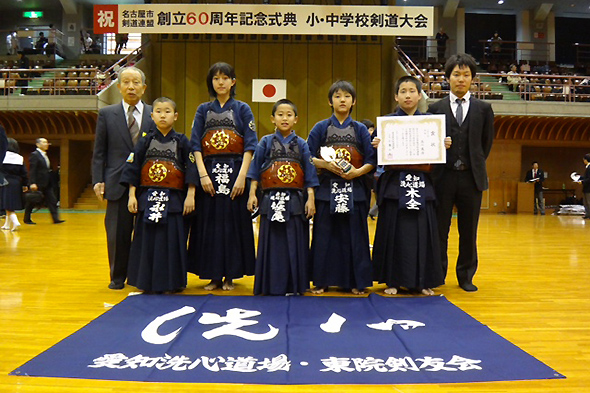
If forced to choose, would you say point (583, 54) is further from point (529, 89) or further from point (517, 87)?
point (529, 89)

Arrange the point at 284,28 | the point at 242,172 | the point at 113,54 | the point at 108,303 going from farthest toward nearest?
the point at 113,54
the point at 284,28
the point at 242,172
the point at 108,303

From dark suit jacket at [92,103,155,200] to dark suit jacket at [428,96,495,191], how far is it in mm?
2172

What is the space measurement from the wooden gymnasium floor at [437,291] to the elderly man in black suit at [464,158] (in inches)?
17.9

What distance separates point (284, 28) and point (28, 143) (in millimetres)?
9249

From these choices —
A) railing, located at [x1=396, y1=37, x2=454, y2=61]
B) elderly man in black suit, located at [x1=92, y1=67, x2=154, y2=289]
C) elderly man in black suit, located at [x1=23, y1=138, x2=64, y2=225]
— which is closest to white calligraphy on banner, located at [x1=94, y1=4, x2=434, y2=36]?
elderly man in black suit, located at [x1=23, y1=138, x2=64, y2=225]

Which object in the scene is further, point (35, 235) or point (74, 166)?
point (74, 166)

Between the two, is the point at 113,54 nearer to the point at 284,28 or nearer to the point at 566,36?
the point at 284,28

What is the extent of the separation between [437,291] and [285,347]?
1.74 metres

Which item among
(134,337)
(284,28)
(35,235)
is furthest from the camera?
(284,28)

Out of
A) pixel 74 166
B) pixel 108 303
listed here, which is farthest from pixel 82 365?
pixel 74 166

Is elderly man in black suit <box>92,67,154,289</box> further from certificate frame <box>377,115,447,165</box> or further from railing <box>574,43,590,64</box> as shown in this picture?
railing <box>574,43,590,64</box>

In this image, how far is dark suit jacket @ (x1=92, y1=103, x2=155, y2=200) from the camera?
3385 millimetres

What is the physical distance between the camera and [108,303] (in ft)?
10.0

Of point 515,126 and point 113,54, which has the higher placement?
point 113,54
